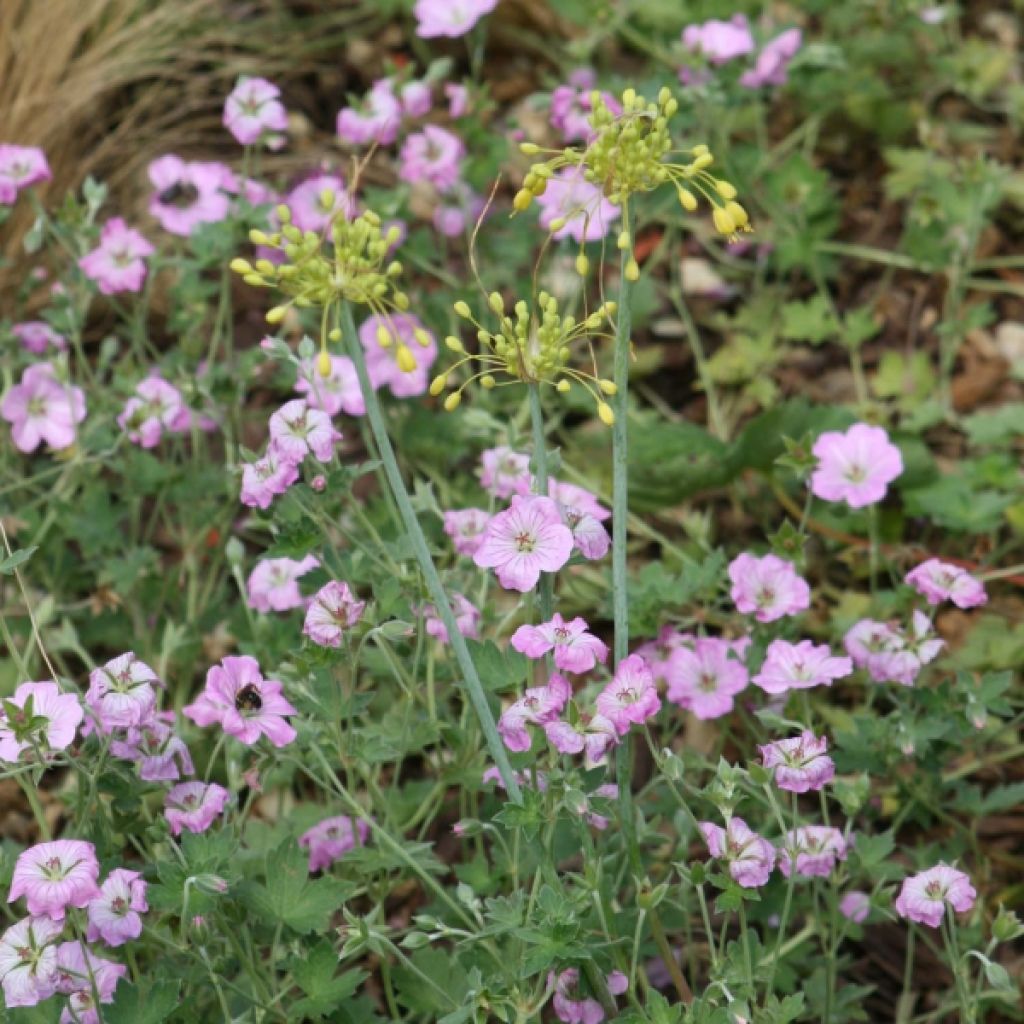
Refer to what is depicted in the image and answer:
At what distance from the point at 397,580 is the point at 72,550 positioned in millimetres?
1136

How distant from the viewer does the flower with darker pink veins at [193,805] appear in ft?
6.15

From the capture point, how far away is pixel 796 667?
2016 millimetres

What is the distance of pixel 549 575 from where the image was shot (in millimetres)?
1775

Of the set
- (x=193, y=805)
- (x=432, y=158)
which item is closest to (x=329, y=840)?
(x=193, y=805)

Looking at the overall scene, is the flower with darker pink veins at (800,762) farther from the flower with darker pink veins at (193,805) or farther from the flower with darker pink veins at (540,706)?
the flower with darker pink veins at (193,805)

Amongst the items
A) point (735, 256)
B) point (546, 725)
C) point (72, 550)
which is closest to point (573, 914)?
point (546, 725)

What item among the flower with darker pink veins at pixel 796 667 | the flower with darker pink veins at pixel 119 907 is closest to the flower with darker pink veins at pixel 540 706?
the flower with darker pink veins at pixel 796 667

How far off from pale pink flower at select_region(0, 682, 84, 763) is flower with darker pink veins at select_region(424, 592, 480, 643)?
457 millimetres

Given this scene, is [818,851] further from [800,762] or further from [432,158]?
[432,158]

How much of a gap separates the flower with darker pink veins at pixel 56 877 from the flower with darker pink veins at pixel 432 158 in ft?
5.12

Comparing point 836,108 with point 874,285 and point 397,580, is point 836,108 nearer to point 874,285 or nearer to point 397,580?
point 874,285

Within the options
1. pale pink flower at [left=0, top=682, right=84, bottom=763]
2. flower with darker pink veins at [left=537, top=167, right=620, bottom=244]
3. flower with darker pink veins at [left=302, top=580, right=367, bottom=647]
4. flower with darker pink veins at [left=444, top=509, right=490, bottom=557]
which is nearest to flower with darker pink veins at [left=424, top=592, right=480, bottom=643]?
flower with darker pink veins at [left=444, top=509, right=490, bottom=557]

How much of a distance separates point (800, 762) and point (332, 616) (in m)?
0.54

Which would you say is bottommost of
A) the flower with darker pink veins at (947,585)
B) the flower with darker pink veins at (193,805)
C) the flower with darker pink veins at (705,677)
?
the flower with darker pink veins at (705,677)
